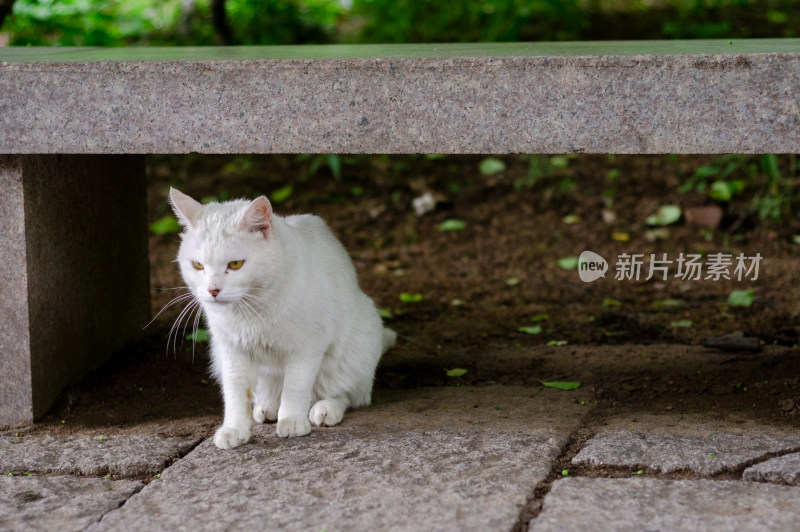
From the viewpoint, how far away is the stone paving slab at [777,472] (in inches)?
89.4

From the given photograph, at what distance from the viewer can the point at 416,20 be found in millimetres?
6730

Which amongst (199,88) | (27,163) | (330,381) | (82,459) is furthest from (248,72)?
(82,459)

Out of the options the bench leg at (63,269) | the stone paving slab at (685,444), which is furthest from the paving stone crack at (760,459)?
the bench leg at (63,269)

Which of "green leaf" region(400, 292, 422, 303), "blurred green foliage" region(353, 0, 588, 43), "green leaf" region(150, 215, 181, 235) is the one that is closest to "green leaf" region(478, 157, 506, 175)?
"blurred green foliage" region(353, 0, 588, 43)

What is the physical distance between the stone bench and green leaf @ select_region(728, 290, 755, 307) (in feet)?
6.39

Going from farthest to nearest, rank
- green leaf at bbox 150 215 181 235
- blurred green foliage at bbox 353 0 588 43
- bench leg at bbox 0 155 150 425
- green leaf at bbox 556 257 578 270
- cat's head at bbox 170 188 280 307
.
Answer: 1. blurred green foliage at bbox 353 0 588 43
2. green leaf at bbox 150 215 181 235
3. green leaf at bbox 556 257 578 270
4. bench leg at bbox 0 155 150 425
5. cat's head at bbox 170 188 280 307

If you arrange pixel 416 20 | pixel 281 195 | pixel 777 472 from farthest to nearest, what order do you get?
pixel 416 20, pixel 281 195, pixel 777 472

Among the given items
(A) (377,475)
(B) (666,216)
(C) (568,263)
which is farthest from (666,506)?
(B) (666,216)

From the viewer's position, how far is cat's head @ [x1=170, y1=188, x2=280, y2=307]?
2535mm

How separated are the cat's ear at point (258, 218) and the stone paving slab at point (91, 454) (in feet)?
2.26

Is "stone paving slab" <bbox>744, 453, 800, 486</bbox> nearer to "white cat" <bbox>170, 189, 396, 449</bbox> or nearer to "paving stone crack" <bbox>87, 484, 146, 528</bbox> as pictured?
"white cat" <bbox>170, 189, 396, 449</bbox>

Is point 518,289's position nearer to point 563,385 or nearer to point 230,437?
point 563,385

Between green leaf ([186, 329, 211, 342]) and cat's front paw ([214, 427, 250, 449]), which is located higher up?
green leaf ([186, 329, 211, 342])

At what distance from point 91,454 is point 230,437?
16.4 inches
